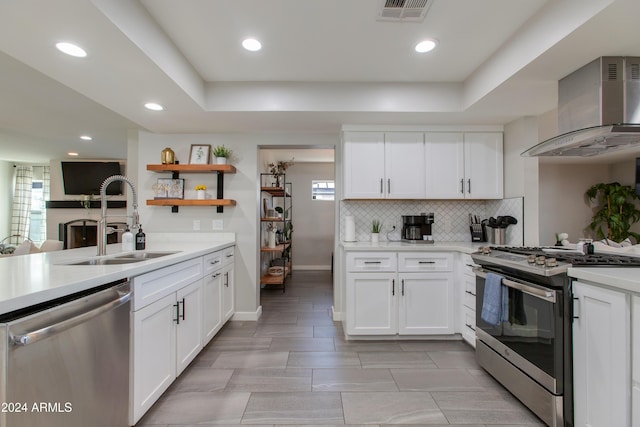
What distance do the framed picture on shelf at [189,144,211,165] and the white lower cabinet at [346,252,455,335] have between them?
6.81ft

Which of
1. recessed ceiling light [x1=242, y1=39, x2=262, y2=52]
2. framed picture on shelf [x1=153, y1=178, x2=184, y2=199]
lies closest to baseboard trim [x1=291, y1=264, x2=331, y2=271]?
framed picture on shelf [x1=153, y1=178, x2=184, y2=199]

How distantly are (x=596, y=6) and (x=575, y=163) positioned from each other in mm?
5799

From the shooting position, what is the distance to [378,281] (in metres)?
2.73

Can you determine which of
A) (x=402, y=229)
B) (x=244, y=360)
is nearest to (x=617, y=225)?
(x=402, y=229)

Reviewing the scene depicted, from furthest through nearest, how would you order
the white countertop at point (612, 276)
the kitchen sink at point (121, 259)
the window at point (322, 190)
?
the window at point (322, 190)
the kitchen sink at point (121, 259)
the white countertop at point (612, 276)

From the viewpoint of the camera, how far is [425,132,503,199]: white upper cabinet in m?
3.03

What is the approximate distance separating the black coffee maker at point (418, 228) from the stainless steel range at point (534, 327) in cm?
94

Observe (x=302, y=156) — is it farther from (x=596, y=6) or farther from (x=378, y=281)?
(x=596, y=6)

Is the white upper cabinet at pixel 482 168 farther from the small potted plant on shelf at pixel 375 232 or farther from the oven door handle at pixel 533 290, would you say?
the oven door handle at pixel 533 290

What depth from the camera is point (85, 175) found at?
20.4 ft

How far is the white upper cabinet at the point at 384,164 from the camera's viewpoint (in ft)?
9.89

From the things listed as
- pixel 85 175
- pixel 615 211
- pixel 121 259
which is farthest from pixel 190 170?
pixel 615 211

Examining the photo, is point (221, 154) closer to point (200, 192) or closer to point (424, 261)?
point (200, 192)

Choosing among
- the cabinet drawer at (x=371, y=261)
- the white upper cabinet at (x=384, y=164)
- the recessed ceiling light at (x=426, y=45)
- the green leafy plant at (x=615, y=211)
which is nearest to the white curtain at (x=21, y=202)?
the white upper cabinet at (x=384, y=164)
